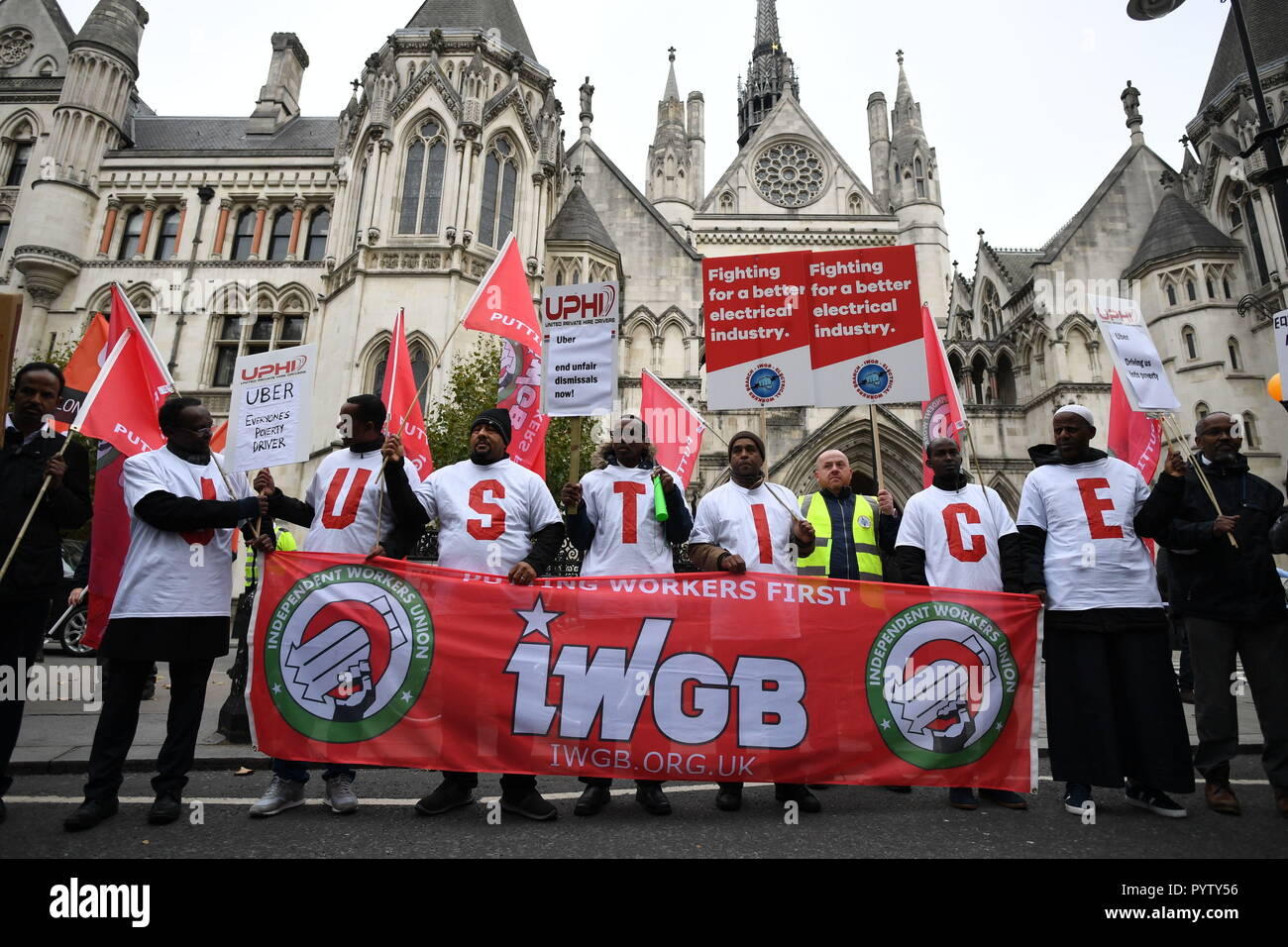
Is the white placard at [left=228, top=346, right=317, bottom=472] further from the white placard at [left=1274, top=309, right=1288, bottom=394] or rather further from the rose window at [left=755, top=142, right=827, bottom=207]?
the rose window at [left=755, top=142, right=827, bottom=207]

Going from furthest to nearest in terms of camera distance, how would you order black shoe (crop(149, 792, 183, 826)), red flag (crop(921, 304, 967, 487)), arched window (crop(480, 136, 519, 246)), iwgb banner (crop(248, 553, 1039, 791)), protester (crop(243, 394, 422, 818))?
arched window (crop(480, 136, 519, 246)), red flag (crop(921, 304, 967, 487)), protester (crop(243, 394, 422, 818)), iwgb banner (crop(248, 553, 1039, 791)), black shoe (crop(149, 792, 183, 826))

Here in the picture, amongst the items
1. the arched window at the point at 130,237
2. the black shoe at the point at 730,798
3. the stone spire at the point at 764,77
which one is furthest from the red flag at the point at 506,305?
the stone spire at the point at 764,77

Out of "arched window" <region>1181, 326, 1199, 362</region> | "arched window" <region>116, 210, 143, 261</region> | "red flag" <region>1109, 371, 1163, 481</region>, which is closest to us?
"red flag" <region>1109, 371, 1163, 481</region>

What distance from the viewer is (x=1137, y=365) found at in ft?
15.4

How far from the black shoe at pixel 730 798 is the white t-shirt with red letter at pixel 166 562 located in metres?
2.89

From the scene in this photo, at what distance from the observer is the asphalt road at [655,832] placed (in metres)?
3.14

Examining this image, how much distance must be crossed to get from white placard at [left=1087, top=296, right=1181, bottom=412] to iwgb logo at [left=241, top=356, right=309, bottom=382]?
199 inches

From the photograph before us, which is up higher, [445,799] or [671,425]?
[671,425]

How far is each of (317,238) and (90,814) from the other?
2409 centimetres

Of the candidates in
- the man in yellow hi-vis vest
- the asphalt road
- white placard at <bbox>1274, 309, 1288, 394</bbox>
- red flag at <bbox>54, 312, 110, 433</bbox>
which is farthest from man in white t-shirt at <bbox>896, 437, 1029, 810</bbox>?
red flag at <bbox>54, 312, 110, 433</bbox>

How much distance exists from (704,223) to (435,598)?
32126 millimetres

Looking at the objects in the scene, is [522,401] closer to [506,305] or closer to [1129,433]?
[506,305]

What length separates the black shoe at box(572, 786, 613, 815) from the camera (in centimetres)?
376

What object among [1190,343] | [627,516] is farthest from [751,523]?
[1190,343]
